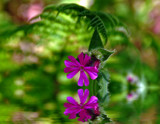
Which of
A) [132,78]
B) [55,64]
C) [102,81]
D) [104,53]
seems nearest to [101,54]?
[104,53]

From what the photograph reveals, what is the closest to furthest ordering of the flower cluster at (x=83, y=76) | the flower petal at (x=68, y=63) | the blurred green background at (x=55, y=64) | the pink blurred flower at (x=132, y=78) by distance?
the flower cluster at (x=83, y=76) < the flower petal at (x=68, y=63) < the blurred green background at (x=55, y=64) < the pink blurred flower at (x=132, y=78)

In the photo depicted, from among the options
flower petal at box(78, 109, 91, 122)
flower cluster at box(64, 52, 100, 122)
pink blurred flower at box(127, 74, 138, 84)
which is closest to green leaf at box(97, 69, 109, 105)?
flower cluster at box(64, 52, 100, 122)

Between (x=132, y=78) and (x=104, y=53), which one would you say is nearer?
(x=104, y=53)

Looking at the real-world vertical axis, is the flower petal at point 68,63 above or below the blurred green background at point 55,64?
below

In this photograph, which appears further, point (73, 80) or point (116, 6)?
point (116, 6)

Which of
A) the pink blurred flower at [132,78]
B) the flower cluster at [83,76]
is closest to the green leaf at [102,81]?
the flower cluster at [83,76]

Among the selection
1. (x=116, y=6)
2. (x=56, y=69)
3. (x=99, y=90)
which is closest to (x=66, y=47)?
(x=56, y=69)

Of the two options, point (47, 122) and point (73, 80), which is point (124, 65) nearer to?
point (73, 80)

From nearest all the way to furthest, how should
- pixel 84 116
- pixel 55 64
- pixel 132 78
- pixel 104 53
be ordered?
pixel 84 116, pixel 104 53, pixel 55 64, pixel 132 78

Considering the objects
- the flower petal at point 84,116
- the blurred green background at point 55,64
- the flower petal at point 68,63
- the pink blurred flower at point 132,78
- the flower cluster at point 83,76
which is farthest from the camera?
the pink blurred flower at point 132,78

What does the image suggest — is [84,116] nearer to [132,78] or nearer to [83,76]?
[83,76]

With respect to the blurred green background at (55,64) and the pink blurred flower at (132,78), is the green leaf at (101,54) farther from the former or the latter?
the pink blurred flower at (132,78)
